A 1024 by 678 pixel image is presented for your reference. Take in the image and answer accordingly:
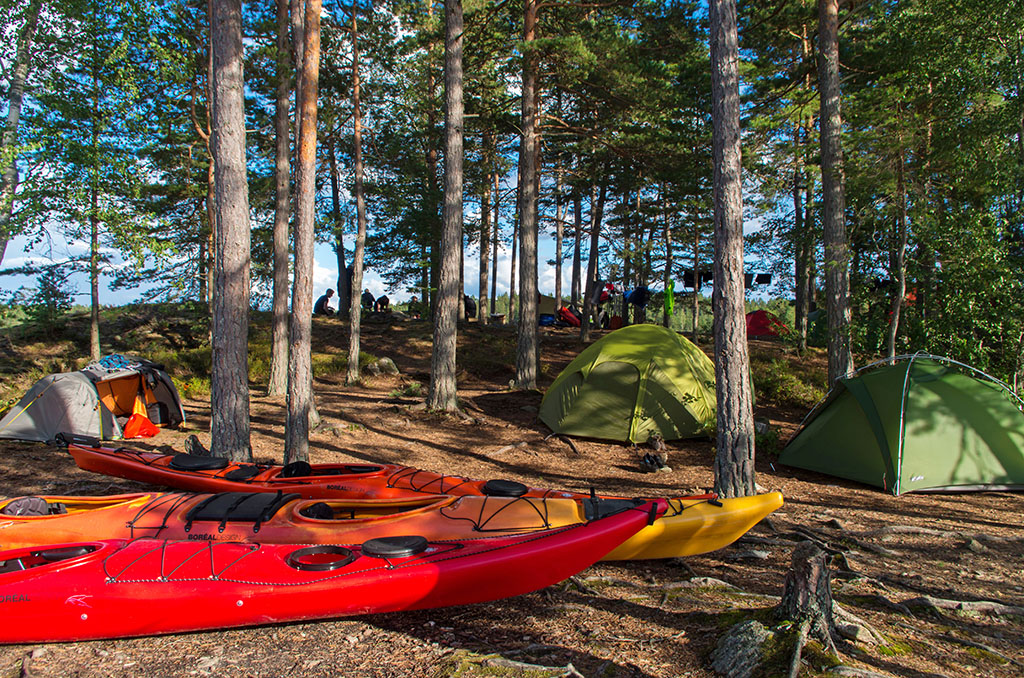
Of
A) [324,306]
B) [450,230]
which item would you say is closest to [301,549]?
[450,230]

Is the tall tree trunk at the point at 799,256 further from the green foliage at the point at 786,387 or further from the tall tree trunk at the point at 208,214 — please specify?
the tall tree trunk at the point at 208,214

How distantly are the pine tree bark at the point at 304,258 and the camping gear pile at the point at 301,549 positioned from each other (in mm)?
2081

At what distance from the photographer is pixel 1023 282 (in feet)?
24.3

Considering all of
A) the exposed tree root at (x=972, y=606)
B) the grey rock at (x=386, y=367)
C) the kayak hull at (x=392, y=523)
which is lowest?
the exposed tree root at (x=972, y=606)

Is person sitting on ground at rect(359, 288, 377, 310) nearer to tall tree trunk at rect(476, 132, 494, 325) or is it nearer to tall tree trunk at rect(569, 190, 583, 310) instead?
tall tree trunk at rect(476, 132, 494, 325)

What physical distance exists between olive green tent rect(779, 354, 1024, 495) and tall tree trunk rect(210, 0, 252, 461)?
7.76 metres

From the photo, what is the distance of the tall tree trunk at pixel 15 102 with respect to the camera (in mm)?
10945

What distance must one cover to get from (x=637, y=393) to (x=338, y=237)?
15187 millimetres

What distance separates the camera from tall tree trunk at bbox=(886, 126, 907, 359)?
8148mm

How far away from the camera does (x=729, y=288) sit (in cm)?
586

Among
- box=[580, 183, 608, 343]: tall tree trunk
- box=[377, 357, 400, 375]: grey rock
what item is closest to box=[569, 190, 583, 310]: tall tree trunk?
box=[580, 183, 608, 343]: tall tree trunk

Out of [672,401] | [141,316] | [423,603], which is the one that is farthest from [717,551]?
[141,316]

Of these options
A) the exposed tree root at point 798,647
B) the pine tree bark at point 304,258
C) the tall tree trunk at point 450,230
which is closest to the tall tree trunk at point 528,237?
the tall tree trunk at point 450,230

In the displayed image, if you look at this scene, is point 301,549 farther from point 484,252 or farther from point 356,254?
point 484,252
